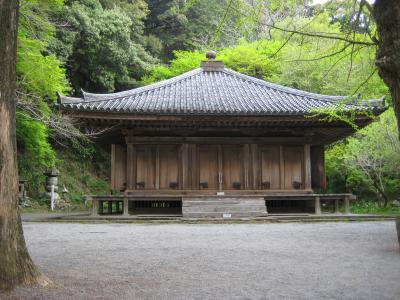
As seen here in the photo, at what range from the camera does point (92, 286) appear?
14.4ft

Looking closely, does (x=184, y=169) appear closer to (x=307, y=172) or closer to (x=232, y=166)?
(x=232, y=166)

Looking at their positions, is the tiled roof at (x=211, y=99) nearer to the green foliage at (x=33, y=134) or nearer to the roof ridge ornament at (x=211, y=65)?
the roof ridge ornament at (x=211, y=65)

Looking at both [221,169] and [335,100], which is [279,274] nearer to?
[221,169]

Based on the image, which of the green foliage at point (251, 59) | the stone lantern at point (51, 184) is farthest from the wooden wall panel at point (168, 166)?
the green foliage at point (251, 59)

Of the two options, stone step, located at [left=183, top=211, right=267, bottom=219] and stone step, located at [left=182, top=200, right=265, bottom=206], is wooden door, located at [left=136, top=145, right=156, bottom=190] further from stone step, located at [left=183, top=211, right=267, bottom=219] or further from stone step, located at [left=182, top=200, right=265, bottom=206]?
stone step, located at [left=183, top=211, right=267, bottom=219]

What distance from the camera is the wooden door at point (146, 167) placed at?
49.4 ft

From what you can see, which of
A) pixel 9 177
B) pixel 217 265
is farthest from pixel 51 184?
pixel 9 177

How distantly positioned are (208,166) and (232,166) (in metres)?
0.95

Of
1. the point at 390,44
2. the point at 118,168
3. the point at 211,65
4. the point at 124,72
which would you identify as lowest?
the point at 118,168

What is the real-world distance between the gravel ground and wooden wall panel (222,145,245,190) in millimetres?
5889

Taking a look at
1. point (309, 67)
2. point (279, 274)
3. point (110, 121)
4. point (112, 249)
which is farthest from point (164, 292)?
point (309, 67)

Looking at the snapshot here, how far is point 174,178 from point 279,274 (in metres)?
10.3

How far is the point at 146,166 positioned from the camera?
1513 centimetres

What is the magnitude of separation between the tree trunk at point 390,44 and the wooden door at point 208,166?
1237 centimetres
